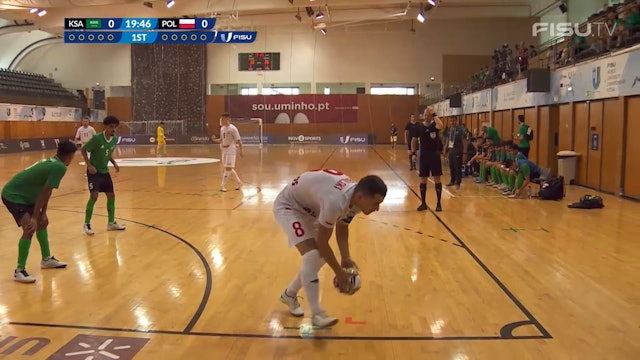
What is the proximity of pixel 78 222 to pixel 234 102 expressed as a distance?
→ 108 ft

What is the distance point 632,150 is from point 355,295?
374 inches

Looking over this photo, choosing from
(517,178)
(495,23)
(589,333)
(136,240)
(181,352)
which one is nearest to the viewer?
(181,352)

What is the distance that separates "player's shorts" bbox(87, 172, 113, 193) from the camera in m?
7.78

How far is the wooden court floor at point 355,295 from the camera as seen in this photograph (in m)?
3.86

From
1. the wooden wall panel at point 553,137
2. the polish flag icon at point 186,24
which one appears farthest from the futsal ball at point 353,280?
the polish flag icon at point 186,24

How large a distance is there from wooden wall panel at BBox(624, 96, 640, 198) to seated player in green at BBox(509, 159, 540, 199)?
76.7 inches

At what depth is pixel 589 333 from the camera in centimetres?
409

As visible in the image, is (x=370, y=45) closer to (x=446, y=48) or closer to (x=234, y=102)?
(x=446, y=48)

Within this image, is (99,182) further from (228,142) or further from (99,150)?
(228,142)

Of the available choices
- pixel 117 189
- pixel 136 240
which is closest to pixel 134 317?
pixel 136 240

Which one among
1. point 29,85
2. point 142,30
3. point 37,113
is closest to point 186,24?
point 142,30

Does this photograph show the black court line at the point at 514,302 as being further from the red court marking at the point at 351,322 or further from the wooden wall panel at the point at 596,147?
the wooden wall panel at the point at 596,147

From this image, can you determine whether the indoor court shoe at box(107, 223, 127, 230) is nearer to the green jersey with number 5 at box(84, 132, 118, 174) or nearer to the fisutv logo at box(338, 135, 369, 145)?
the green jersey with number 5 at box(84, 132, 118, 174)

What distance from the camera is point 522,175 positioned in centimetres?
1175
